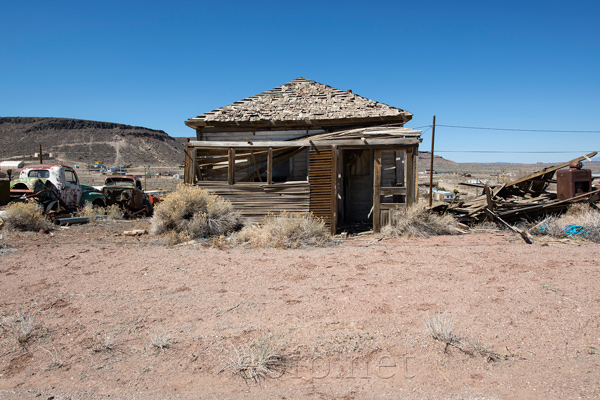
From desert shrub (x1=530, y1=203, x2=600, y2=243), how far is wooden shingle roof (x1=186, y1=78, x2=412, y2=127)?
4.37 meters

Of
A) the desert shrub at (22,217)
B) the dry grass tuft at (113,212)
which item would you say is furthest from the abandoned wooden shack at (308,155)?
the desert shrub at (22,217)

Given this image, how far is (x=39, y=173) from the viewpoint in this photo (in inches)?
505

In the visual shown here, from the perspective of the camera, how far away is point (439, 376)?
3.29 meters

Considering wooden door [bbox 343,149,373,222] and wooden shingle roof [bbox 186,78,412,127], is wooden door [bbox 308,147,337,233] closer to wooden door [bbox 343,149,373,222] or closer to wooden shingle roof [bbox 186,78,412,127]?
wooden shingle roof [bbox 186,78,412,127]

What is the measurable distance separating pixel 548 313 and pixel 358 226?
7204 mm

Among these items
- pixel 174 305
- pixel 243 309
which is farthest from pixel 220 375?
pixel 174 305

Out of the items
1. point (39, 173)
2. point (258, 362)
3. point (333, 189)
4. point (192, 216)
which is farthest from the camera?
point (39, 173)

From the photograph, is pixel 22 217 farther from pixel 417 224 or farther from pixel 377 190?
pixel 417 224

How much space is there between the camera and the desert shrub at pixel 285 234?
326 inches

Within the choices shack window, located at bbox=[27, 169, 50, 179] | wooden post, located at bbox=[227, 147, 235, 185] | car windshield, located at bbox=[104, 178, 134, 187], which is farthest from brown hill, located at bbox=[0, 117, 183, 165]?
wooden post, located at bbox=[227, 147, 235, 185]

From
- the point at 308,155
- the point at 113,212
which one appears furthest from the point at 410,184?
the point at 113,212

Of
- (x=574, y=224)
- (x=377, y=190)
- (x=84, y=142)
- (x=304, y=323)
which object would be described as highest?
(x=84, y=142)

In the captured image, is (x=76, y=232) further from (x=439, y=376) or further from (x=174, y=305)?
(x=439, y=376)

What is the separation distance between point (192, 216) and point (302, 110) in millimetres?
4540
